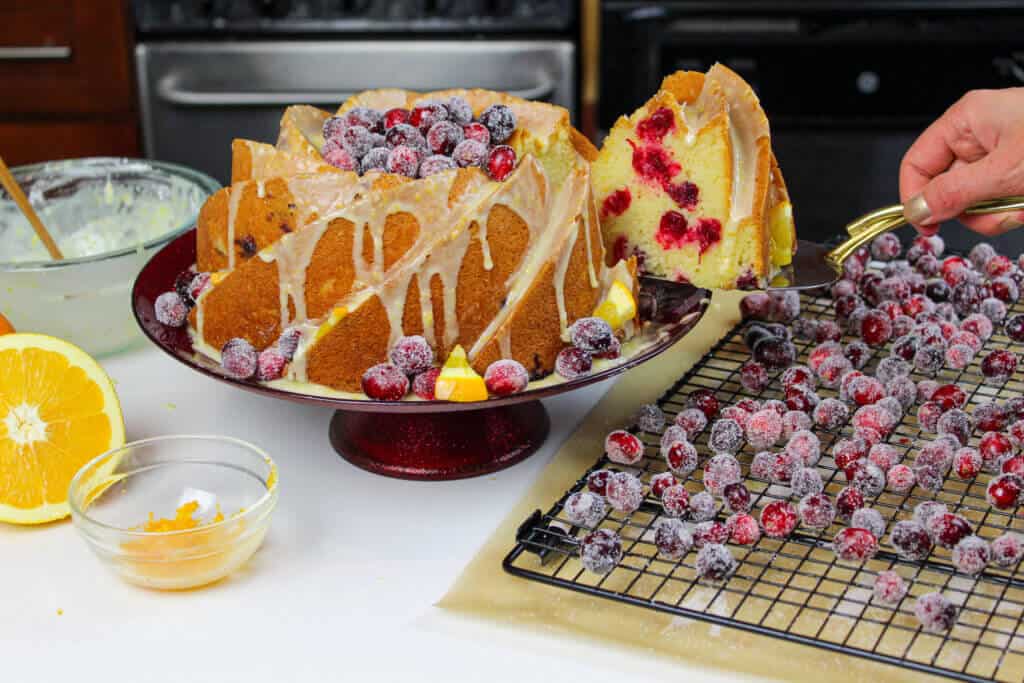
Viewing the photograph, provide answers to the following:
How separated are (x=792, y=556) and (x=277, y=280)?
67 centimetres

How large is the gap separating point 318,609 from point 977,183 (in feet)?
3.31

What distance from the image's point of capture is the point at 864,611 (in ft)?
3.54

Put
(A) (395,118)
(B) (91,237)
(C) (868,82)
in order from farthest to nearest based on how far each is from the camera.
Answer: (C) (868,82)
(B) (91,237)
(A) (395,118)

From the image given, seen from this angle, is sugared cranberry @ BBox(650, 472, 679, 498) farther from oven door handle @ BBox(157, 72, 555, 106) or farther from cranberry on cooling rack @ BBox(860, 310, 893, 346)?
oven door handle @ BBox(157, 72, 555, 106)

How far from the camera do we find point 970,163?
5.52 ft

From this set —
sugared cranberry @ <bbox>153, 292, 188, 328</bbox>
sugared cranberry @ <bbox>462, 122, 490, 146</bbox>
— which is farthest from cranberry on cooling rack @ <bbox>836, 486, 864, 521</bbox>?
sugared cranberry @ <bbox>153, 292, 188, 328</bbox>

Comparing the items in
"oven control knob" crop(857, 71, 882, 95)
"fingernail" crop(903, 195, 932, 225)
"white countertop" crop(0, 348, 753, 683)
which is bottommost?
"white countertop" crop(0, 348, 753, 683)

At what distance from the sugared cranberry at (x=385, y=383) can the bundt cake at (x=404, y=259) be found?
0.02 metres

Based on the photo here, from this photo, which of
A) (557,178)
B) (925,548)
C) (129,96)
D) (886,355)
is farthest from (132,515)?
(129,96)

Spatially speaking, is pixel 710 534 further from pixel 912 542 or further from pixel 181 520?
pixel 181 520

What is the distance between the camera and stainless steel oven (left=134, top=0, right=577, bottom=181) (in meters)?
3.23

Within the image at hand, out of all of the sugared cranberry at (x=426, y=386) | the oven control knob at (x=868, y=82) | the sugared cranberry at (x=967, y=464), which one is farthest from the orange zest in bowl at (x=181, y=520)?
the oven control knob at (x=868, y=82)

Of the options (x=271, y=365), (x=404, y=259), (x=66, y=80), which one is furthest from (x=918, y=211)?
(x=66, y=80)

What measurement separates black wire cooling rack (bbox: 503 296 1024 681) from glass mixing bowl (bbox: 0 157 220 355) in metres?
0.78
